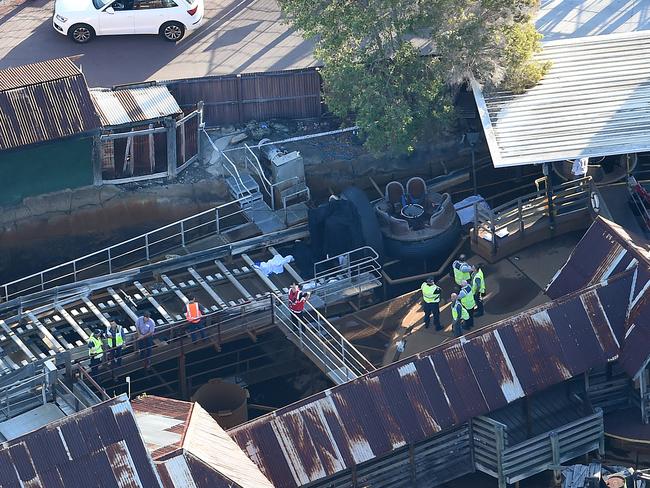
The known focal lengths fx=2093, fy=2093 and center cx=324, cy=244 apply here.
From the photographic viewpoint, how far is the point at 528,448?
5234 centimetres

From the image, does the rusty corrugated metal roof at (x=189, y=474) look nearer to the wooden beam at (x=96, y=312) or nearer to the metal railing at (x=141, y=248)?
the wooden beam at (x=96, y=312)

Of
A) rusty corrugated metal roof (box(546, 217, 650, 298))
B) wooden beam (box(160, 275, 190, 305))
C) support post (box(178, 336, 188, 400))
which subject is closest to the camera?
rusty corrugated metal roof (box(546, 217, 650, 298))

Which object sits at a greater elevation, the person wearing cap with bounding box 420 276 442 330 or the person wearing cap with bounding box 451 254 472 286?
the person wearing cap with bounding box 451 254 472 286

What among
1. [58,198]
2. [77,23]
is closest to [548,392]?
[58,198]

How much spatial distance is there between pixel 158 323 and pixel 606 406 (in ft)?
40.2

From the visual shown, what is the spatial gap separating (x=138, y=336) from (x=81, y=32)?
40.2ft

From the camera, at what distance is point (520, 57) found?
59.2m

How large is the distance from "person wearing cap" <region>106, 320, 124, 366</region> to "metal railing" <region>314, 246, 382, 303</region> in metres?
6.03

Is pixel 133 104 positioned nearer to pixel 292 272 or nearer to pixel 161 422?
pixel 292 272

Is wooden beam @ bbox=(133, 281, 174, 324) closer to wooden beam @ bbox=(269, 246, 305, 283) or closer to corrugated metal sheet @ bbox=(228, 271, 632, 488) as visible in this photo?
wooden beam @ bbox=(269, 246, 305, 283)

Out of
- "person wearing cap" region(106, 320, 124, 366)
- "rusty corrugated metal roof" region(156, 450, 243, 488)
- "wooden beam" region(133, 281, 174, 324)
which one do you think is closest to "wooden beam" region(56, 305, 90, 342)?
"person wearing cap" region(106, 320, 124, 366)

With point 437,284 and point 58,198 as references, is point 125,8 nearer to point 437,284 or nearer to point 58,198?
point 58,198

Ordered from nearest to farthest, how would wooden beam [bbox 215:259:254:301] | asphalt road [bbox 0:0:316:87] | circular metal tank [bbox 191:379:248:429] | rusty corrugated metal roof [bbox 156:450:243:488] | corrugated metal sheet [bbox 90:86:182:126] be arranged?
rusty corrugated metal roof [bbox 156:450:243:488] → circular metal tank [bbox 191:379:248:429] → wooden beam [bbox 215:259:254:301] → corrugated metal sheet [bbox 90:86:182:126] → asphalt road [bbox 0:0:316:87]

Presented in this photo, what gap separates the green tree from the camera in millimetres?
58844
